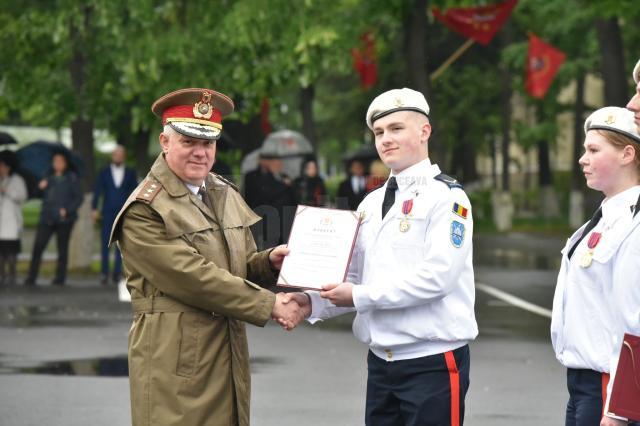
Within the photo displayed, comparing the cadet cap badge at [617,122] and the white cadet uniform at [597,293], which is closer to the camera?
the white cadet uniform at [597,293]

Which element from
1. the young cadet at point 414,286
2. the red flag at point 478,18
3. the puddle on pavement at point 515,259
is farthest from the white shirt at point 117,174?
the young cadet at point 414,286

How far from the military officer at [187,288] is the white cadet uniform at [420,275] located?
0.47 meters

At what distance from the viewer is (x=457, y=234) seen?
538cm

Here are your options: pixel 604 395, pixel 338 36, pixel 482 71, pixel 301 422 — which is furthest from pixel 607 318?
pixel 482 71

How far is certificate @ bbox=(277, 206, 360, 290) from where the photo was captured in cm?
555

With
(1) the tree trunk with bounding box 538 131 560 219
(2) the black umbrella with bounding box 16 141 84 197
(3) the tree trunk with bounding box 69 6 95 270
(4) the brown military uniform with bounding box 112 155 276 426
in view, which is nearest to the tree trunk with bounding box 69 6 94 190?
(3) the tree trunk with bounding box 69 6 95 270

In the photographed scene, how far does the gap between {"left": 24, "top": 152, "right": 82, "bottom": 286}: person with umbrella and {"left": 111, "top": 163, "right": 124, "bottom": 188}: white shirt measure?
2.11 ft

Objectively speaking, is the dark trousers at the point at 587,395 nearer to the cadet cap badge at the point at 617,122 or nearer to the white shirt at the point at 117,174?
the cadet cap badge at the point at 617,122

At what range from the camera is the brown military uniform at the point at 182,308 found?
17.6ft

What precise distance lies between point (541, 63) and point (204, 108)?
109 ft

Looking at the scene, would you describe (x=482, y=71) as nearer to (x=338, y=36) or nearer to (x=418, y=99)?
(x=338, y=36)

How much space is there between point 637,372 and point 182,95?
2.22 m

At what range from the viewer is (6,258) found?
20.1 m

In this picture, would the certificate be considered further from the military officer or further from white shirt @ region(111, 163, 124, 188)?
white shirt @ region(111, 163, 124, 188)
